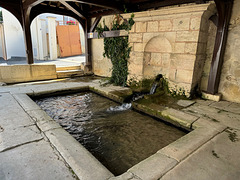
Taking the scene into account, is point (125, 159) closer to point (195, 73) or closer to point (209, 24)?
point (195, 73)

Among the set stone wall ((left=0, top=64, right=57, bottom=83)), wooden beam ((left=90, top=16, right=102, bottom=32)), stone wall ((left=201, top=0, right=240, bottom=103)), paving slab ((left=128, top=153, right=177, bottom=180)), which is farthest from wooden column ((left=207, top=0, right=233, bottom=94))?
stone wall ((left=0, top=64, right=57, bottom=83))

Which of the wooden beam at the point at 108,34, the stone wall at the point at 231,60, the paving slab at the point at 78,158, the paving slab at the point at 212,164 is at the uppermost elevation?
the wooden beam at the point at 108,34

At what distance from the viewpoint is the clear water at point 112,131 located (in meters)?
2.24

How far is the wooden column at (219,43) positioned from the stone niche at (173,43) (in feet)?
0.72

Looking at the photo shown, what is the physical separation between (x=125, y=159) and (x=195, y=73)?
2.90m

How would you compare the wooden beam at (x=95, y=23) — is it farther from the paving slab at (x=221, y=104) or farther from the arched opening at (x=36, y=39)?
the paving slab at (x=221, y=104)

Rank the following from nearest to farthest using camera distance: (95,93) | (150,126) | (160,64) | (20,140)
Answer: (20,140), (150,126), (160,64), (95,93)

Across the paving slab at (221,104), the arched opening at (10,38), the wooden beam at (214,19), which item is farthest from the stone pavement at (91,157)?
the arched opening at (10,38)

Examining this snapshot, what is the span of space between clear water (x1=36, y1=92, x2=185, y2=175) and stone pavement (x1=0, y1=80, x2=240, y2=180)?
14.0 inches

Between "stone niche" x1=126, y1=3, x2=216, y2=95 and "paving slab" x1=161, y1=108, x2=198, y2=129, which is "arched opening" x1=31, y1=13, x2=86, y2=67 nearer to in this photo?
"stone niche" x1=126, y1=3, x2=216, y2=95

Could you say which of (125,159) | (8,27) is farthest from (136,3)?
(8,27)

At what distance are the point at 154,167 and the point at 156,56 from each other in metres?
3.61

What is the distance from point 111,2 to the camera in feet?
16.6

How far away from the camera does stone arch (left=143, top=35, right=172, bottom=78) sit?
448 centimetres
